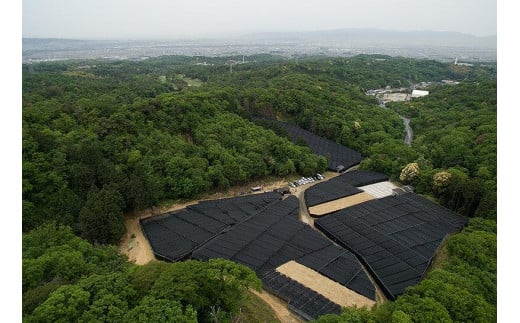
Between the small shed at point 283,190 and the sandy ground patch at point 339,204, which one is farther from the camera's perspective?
the small shed at point 283,190

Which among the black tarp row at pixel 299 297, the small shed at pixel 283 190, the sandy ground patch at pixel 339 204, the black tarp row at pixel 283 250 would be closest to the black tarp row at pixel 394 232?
the sandy ground patch at pixel 339 204

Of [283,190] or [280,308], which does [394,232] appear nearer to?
[283,190]

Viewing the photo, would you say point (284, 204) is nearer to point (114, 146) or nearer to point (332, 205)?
point (332, 205)

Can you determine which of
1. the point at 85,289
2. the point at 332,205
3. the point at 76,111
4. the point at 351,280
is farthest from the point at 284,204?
the point at 76,111

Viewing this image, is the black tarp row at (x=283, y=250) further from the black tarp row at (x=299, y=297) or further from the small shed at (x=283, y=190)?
the small shed at (x=283, y=190)

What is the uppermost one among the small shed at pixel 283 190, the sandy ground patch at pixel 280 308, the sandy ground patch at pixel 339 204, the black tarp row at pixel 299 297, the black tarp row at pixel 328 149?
the black tarp row at pixel 328 149

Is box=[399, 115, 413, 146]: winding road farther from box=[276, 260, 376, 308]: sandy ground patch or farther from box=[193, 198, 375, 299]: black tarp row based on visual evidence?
box=[276, 260, 376, 308]: sandy ground patch

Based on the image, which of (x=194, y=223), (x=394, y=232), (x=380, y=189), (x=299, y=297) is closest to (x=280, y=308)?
(x=299, y=297)
